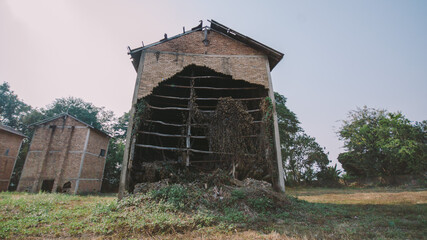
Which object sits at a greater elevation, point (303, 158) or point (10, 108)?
point (10, 108)

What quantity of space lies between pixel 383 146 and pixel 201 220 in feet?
85.4

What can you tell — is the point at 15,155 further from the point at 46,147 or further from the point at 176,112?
the point at 176,112

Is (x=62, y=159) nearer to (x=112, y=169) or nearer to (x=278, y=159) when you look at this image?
(x=112, y=169)

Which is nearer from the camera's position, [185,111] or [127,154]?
[127,154]

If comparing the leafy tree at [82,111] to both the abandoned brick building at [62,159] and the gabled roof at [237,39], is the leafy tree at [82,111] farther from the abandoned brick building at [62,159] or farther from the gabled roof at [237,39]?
the gabled roof at [237,39]

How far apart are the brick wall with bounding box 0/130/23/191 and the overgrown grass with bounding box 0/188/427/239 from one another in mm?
14967

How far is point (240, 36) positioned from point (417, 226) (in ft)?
30.9

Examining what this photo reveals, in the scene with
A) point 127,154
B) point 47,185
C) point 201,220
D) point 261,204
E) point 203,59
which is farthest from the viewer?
point 47,185

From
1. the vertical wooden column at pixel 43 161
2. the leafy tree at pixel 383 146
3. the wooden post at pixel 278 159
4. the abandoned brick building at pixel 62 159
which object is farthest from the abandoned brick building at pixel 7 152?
the leafy tree at pixel 383 146

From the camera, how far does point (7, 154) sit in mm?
18062

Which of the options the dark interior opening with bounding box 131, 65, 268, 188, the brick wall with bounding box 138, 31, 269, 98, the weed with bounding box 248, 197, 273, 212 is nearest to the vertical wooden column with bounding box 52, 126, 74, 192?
the dark interior opening with bounding box 131, 65, 268, 188

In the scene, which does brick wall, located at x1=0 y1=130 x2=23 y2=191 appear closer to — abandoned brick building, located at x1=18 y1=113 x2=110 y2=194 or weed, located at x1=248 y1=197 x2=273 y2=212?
abandoned brick building, located at x1=18 y1=113 x2=110 y2=194

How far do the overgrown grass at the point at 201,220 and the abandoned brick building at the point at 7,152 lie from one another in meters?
15.0

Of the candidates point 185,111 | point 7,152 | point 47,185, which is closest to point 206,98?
point 185,111
